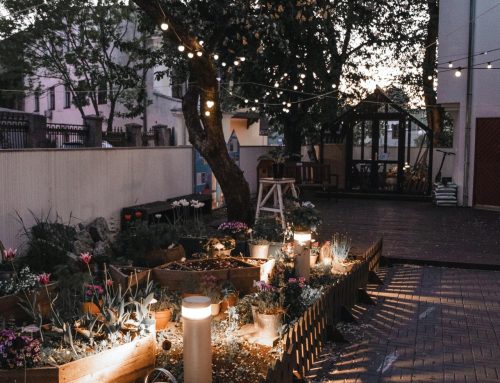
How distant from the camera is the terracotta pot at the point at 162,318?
5324 millimetres

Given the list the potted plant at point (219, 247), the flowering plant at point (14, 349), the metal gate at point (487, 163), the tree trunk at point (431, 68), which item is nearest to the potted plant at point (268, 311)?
the potted plant at point (219, 247)

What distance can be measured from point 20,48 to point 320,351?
74.2 feet

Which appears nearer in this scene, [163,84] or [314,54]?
[314,54]

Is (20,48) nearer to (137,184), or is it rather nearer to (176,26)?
(137,184)

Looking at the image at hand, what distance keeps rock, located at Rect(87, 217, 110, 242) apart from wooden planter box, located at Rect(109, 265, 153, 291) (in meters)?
3.10

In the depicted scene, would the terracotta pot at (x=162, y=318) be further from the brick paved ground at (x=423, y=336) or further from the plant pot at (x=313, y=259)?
the plant pot at (x=313, y=259)

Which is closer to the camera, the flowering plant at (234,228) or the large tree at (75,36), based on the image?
the flowering plant at (234,228)

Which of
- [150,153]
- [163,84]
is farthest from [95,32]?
[150,153]

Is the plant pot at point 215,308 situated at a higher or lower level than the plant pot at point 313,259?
lower

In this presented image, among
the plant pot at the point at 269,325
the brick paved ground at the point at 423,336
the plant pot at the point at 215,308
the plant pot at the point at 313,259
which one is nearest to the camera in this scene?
the brick paved ground at the point at 423,336

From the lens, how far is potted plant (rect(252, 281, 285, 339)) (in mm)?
5309

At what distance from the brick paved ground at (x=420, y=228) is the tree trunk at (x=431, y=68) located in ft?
25.0

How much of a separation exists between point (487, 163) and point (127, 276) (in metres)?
13.2

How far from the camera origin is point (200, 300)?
384 cm
